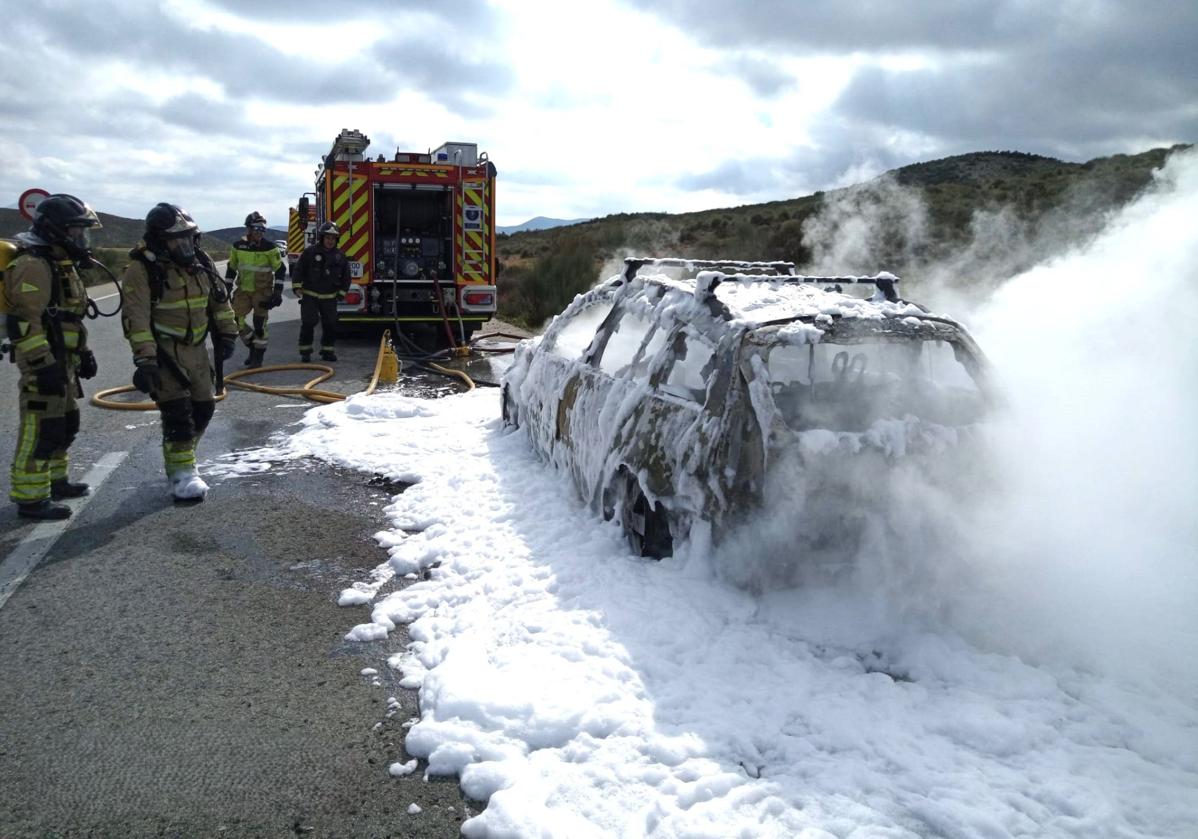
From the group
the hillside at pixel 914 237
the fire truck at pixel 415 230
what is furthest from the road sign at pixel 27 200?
the hillside at pixel 914 237

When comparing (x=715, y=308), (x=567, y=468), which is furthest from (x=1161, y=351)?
(x=567, y=468)

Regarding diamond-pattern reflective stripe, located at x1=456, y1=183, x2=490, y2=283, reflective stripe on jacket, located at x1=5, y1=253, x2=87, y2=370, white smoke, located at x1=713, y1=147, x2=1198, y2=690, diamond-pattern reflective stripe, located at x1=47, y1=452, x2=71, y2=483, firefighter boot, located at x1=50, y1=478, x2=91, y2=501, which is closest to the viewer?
white smoke, located at x1=713, y1=147, x2=1198, y2=690

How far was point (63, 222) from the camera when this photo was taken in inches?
220

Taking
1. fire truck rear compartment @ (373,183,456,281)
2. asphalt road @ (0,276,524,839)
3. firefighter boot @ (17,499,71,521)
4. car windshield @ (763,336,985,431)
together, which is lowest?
asphalt road @ (0,276,524,839)

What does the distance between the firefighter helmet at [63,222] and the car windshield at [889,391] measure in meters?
4.26

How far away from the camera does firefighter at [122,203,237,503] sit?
582 centimetres

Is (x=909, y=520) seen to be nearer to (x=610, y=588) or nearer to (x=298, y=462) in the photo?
(x=610, y=588)

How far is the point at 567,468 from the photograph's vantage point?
237 inches

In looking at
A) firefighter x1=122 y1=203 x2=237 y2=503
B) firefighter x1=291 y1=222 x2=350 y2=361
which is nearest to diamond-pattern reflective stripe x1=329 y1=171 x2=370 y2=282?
firefighter x1=291 y1=222 x2=350 y2=361

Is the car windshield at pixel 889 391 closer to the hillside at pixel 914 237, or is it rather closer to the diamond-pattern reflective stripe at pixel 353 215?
the hillside at pixel 914 237

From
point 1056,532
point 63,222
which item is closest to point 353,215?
point 63,222

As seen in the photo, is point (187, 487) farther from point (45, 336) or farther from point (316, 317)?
point (316, 317)

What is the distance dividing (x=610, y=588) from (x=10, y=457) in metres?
5.09

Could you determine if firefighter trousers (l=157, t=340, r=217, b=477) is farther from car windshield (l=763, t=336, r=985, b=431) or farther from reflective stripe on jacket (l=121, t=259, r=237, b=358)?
car windshield (l=763, t=336, r=985, b=431)
